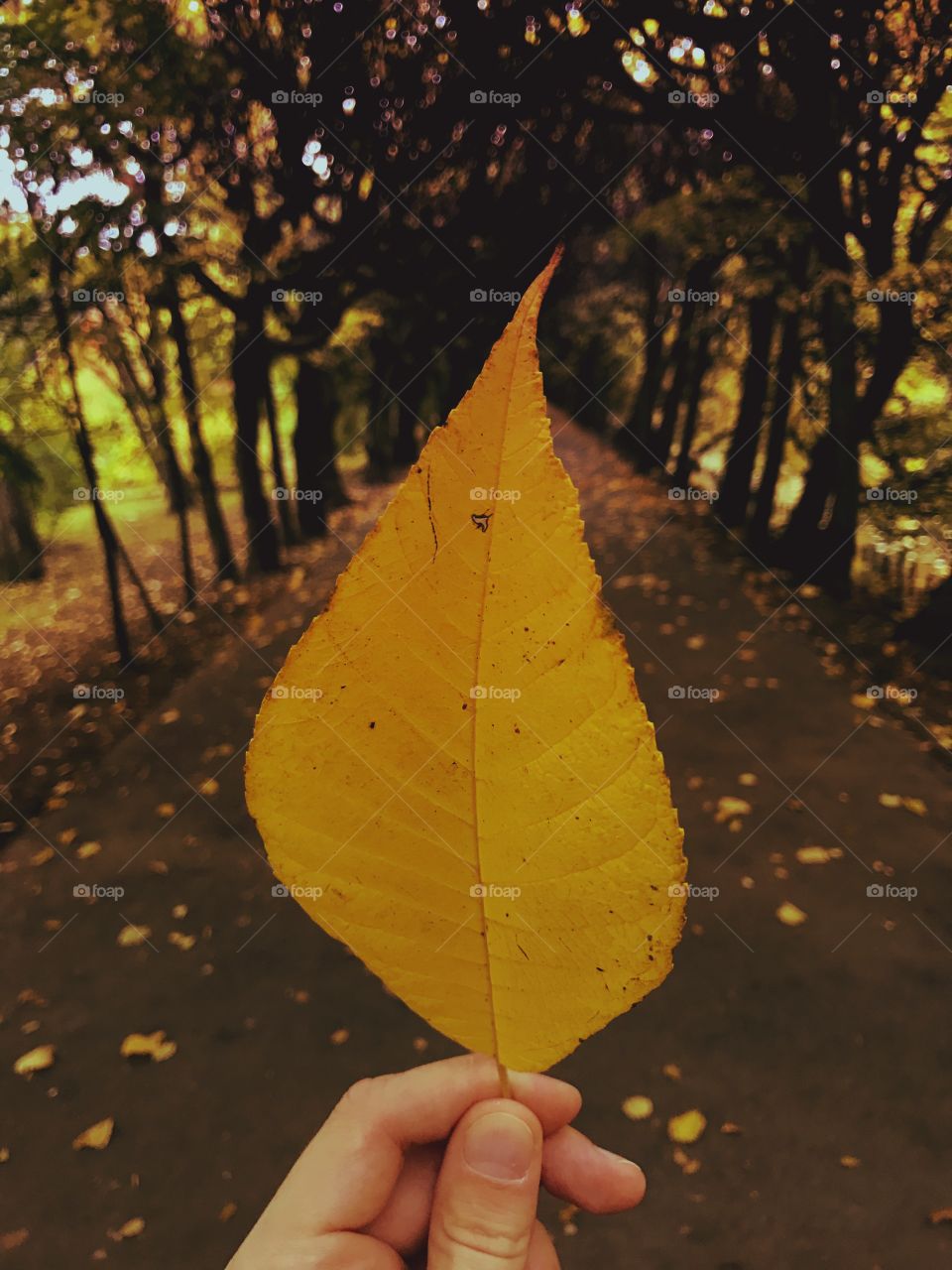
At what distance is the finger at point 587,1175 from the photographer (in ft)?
5.70

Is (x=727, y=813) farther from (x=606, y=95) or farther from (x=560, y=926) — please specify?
(x=606, y=95)

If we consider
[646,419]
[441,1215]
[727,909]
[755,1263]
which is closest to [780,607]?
[727,909]

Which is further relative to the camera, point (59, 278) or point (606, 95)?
point (606, 95)

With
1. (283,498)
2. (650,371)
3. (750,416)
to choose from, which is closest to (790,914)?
(750,416)

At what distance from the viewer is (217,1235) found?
141 inches

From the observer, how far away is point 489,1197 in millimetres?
1396

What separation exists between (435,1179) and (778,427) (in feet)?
38.0

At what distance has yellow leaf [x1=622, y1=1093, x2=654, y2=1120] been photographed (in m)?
3.97

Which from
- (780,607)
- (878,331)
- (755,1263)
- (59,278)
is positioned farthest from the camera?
(780,607)

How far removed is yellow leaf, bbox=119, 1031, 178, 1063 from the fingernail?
371 cm

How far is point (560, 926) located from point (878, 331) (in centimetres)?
957

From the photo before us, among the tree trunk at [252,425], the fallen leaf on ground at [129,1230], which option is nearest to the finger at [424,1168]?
the fallen leaf on ground at [129,1230]

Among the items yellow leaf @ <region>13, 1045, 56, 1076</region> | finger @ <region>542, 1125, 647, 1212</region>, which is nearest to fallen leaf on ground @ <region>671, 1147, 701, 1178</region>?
finger @ <region>542, 1125, 647, 1212</region>

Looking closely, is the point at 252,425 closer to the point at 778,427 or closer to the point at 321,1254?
the point at 778,427
